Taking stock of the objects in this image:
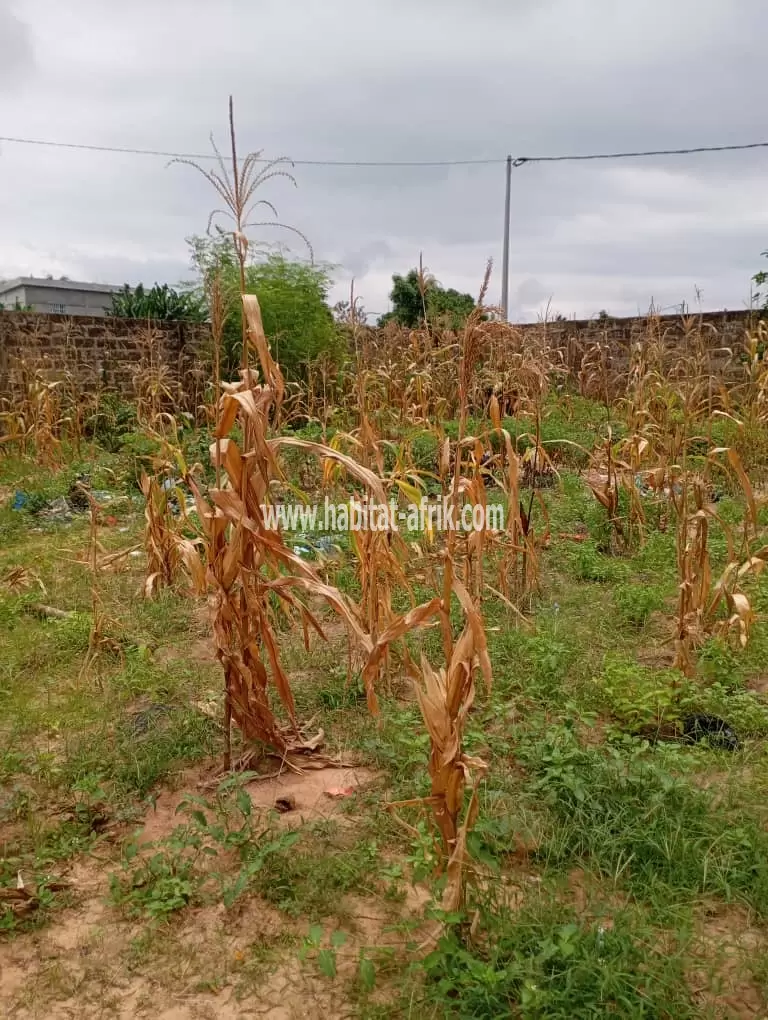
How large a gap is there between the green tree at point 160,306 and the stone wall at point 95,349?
3.93 ft

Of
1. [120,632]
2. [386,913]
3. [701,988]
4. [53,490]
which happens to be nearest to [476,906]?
[386,913]

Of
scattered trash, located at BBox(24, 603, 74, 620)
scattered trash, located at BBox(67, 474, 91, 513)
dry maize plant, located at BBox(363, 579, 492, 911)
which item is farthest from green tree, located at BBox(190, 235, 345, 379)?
dry maize plant, located at BBox(363, 579, 492, 911)

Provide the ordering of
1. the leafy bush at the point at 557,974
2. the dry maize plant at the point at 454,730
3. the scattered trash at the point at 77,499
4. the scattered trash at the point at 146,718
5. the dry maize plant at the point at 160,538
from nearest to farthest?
the leafy bush at the point at 557,974, the dry maize plant at the point at 454,730, the scattered trash at the point at 146,718, the dry maize plant at the point at 160,538, the scattered trash at the point at 77,499

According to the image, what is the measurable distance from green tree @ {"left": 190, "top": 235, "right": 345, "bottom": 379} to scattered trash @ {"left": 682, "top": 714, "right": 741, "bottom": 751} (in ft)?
24.7

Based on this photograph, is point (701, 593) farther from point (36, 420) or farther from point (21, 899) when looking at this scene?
point (36, 420)

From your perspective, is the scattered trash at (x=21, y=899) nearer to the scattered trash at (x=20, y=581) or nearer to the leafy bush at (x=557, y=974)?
the leafy bush at (x=557, y=974)

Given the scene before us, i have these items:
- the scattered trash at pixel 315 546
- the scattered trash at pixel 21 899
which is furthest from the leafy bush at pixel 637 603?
the scattered trash at pixel 21 899

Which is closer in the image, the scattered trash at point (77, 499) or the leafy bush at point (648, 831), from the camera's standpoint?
the leafy bush at point (648, 831)

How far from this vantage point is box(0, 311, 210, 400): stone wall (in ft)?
29.2

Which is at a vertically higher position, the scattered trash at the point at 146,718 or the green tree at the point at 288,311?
the green tree at the point at 288,311

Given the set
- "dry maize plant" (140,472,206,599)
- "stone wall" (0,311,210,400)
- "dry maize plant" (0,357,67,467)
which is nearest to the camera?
"dry maize plant" (140,472,206,599)

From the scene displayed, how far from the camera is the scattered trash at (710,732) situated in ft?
8.09

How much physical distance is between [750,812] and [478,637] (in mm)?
1094

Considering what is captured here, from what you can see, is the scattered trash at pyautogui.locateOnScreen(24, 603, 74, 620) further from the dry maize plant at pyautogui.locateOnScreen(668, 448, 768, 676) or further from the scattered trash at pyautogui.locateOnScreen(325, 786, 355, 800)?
the dry maize plant at pyautogui.locateOnScreen(668, 448, 768, 676)
